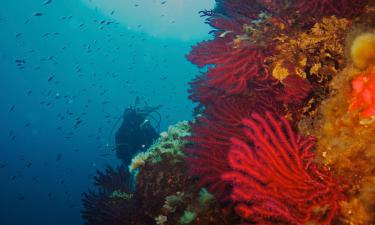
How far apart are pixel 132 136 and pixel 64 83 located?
364 feet

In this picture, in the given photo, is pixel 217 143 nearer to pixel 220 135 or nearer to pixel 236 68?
pixel 220 135

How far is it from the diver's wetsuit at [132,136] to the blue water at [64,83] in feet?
165

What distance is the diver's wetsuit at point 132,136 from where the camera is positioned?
606 inches

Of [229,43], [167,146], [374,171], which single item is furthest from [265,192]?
[167,146]

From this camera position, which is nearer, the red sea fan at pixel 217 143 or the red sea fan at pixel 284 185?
the red sea fan at pixel 284 185

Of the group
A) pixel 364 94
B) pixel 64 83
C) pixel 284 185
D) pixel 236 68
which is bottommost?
pixel 284 185

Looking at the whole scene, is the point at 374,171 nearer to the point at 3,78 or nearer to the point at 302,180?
the point at 302,180

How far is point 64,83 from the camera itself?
116 m

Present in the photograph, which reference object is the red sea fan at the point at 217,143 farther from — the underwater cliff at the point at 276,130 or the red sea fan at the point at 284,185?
the red sea fan at the point at 284,185

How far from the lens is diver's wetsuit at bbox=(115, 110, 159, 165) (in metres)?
15.4

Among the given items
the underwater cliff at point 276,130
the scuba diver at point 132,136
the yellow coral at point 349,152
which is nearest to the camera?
the yellow coral at point 349,152

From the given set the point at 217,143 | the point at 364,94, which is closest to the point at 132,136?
the point at 217,143

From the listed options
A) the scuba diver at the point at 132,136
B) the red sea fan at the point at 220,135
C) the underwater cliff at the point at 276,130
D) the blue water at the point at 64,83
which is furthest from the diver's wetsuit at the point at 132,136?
the blue water at the point at 64,83

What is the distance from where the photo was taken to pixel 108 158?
95.9m
